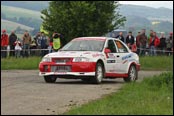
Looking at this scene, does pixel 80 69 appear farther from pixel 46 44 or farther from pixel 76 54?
pixel 46 44

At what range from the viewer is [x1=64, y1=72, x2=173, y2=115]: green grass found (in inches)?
412

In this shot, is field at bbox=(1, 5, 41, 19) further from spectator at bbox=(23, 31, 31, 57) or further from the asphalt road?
the asphalt road

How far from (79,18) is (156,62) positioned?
4.90m

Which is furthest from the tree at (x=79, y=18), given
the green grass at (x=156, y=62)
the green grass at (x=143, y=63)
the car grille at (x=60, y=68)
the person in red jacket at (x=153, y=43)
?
the car grille at (x=60, y=68)

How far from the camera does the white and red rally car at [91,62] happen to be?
57.1ft

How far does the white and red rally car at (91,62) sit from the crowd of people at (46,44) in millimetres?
9890

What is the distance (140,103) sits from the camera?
11750mm

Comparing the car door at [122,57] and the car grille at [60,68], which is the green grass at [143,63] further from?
the car grille at [60,68]

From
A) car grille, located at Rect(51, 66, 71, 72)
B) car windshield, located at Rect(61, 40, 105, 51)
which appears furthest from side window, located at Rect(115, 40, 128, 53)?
car grille, located at Rect(51, 66, 71, 72)

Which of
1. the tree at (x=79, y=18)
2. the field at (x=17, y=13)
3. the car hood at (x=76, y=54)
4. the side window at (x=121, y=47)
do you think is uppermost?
the field at (x=17, y=13)

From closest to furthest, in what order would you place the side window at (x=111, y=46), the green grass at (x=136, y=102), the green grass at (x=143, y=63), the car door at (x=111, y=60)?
the green grass at (x=136, y=102)
the car door at (x=111, y=60)
the side window at (x=111, y=46)
the green grass at (x=143, y=63)

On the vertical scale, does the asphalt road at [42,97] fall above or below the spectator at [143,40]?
below

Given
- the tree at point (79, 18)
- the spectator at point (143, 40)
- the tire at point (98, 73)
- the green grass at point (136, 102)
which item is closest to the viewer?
the green grass at point (136, 102)

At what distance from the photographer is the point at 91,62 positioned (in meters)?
17.4
